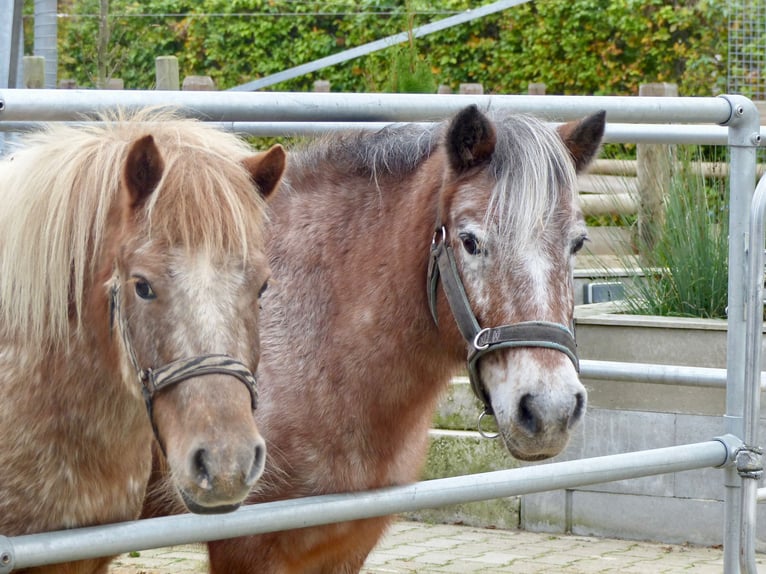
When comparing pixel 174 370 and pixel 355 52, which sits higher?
pixel 355 52

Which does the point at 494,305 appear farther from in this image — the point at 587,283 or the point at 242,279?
the point at 587,283

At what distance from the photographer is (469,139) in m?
2.88

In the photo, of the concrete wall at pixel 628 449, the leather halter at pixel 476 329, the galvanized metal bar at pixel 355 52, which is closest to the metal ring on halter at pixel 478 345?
the leather halter at pixel 476 329

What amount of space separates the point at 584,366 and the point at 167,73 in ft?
19.2

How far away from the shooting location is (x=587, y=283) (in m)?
7.18

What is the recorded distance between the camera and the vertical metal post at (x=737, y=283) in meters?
3.14

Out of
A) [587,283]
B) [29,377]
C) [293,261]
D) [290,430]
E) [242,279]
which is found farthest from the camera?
[587,283]

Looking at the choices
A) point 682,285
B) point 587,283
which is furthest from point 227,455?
point 587,283

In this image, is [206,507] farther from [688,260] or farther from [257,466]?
[688,260]

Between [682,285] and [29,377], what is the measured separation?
4.32 metres

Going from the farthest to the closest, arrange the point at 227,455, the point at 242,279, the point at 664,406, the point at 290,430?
1. the point at 664,406
2. the point at 290,430
3. the point at 242,279
4. the point at 227,455

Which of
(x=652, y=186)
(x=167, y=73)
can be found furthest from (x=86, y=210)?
(x=167, y=73)

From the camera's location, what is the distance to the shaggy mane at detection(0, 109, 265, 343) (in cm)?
231

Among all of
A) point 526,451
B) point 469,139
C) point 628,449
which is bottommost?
point 628,449
